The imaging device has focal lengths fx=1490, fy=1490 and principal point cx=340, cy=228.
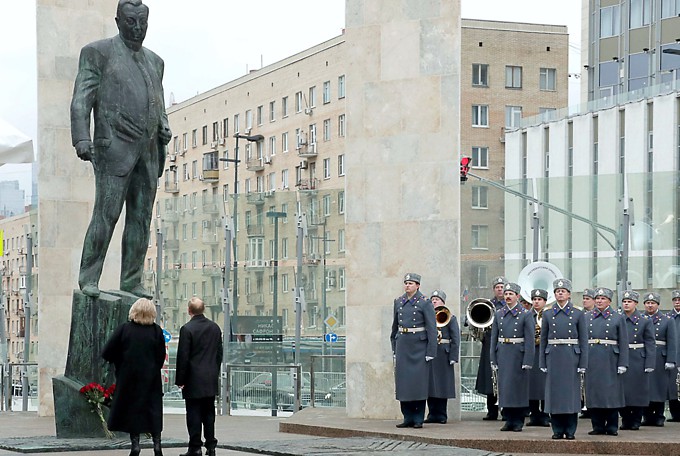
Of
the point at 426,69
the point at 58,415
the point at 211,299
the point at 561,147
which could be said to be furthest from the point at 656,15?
the point at 58,415

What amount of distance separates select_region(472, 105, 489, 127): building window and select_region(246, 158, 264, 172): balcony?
32.9ft

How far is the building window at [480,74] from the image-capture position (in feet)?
225

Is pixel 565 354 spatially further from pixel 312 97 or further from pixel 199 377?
pixel 312 97

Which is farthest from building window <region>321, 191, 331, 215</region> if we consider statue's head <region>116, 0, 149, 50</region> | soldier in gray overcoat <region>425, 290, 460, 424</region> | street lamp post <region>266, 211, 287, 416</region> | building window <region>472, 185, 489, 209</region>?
statue's head <region>116, 0, 149, 50</region>

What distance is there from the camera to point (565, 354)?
14758 millimetres

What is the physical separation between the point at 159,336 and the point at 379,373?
15.7ft

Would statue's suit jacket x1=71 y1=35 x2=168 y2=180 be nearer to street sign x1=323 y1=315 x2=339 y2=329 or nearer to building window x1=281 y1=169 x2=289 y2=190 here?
street sign x1=323 y1=315 x2=339 y2=329

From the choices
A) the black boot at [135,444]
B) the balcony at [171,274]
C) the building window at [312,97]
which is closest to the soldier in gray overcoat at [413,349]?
the black boot at [135,444]

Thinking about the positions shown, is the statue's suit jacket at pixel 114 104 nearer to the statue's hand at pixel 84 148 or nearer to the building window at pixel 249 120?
the statue's hand at pixel 84 148

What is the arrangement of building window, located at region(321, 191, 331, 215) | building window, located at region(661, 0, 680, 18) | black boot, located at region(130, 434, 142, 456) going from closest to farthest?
black boot, located at region(130, 434, 142, 456) < building window, located at region(321, 191, 331, 215) < building window, located at region(661, 0, 680, 18)

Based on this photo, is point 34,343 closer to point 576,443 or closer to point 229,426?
point 229,426

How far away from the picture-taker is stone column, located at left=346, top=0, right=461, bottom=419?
16.3 meters

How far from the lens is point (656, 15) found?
6469cm

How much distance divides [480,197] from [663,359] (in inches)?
149
